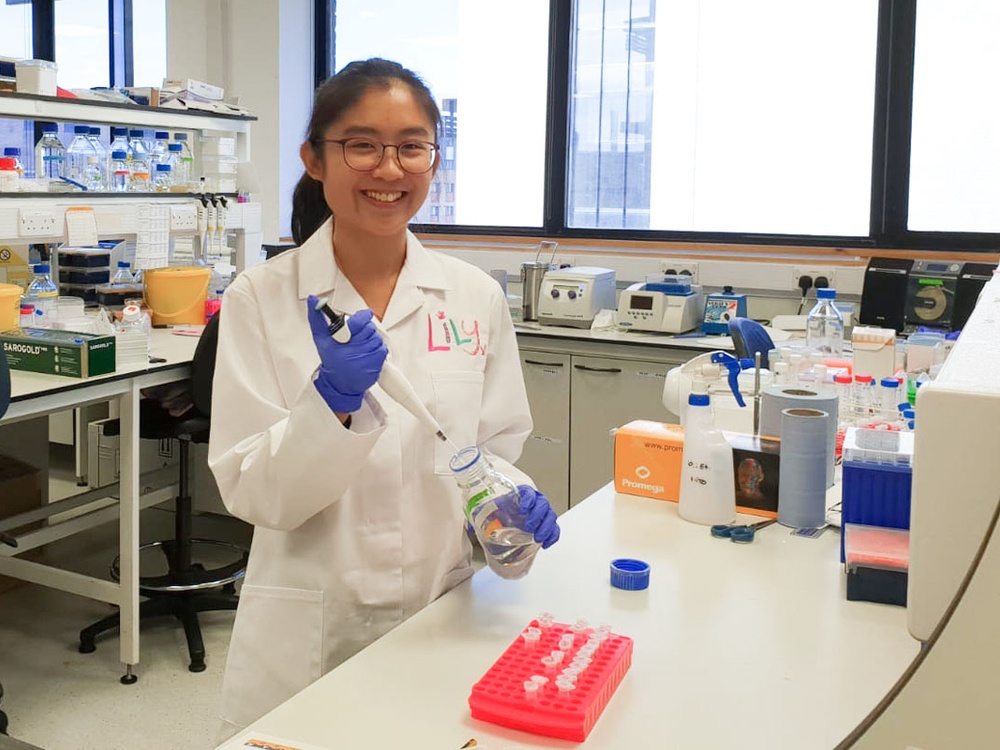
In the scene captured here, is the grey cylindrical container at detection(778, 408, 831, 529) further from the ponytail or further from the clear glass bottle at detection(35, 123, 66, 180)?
the clear glass bottle at detection(35, 123, 66, 180)

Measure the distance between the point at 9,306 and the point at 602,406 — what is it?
2.05 metres

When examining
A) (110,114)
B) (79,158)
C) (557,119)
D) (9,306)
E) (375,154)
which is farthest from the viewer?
(557,119)

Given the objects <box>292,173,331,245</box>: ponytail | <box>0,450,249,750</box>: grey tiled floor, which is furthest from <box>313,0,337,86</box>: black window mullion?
<box>292,173,331,245</box>: ponytail

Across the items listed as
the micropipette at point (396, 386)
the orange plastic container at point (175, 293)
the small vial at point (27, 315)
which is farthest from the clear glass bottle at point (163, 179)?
the micropipette at point (396, 386)

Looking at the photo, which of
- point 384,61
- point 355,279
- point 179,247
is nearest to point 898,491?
point 355,279

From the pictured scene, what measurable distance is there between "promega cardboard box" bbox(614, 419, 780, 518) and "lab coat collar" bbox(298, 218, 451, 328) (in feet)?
1.69

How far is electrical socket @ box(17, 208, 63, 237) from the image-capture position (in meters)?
2.93

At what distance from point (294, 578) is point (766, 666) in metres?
0.65

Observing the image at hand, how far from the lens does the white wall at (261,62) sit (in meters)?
5.31

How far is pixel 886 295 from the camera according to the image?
12.1 feet

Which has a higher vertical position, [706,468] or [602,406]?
[706,468]

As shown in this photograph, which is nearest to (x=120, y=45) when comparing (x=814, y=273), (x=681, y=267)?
(x=681, y=267)

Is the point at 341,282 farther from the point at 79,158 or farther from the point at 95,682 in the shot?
the point at 79,158

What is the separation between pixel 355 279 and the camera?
1.48 m
